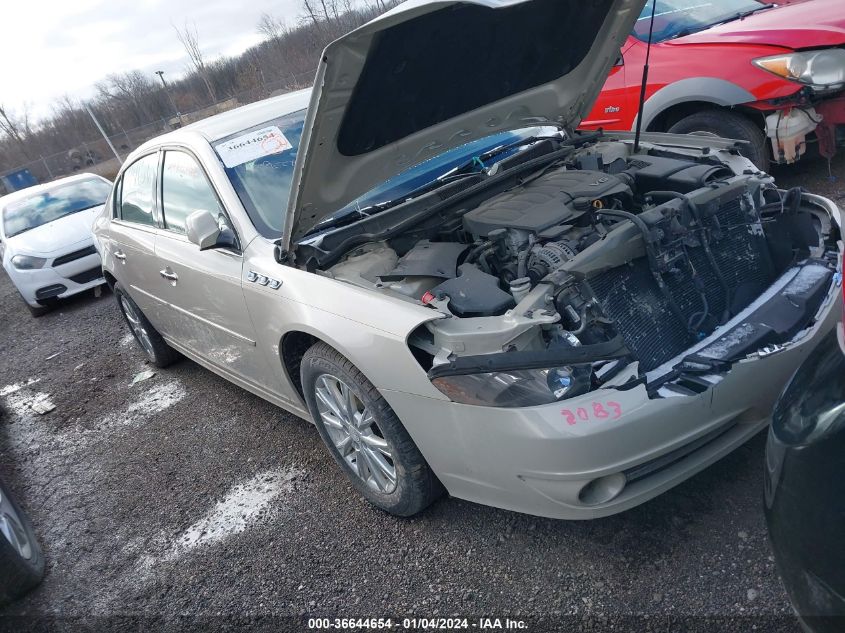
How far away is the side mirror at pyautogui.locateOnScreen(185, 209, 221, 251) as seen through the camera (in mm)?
2736

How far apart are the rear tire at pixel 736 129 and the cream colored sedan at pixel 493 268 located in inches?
52.3

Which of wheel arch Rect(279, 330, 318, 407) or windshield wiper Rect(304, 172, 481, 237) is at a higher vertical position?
windshield wiper Rect(304, 172, 481, 237)

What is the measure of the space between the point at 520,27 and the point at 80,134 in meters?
52.6

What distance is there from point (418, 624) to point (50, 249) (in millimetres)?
7266

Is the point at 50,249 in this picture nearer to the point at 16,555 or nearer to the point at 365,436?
the point at 16,555

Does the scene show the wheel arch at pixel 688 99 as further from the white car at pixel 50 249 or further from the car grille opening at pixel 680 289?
the white car at pixel 50 249

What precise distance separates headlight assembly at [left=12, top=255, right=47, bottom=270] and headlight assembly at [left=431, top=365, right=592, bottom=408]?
725 centimetres

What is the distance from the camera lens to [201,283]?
3145mm

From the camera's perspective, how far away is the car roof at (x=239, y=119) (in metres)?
3.24

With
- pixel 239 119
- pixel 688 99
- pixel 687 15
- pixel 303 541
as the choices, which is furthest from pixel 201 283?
pixel 687 15

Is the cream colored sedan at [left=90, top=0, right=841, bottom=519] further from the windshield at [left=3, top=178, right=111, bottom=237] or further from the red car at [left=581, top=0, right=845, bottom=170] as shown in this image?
the windshield at [left=3, top=178, right=111, bottom=237]

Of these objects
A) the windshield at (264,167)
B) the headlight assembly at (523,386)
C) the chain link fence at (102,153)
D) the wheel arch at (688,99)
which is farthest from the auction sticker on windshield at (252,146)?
the chain link fence at (102,153)

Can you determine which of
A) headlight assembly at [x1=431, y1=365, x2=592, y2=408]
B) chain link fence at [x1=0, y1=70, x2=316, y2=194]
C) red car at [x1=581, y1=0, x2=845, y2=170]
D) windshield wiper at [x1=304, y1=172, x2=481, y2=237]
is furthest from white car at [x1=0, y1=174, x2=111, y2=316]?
chain link fence at [x1=0, y1=70, x2=316, y2=194]

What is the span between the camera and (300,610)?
2.29 m
